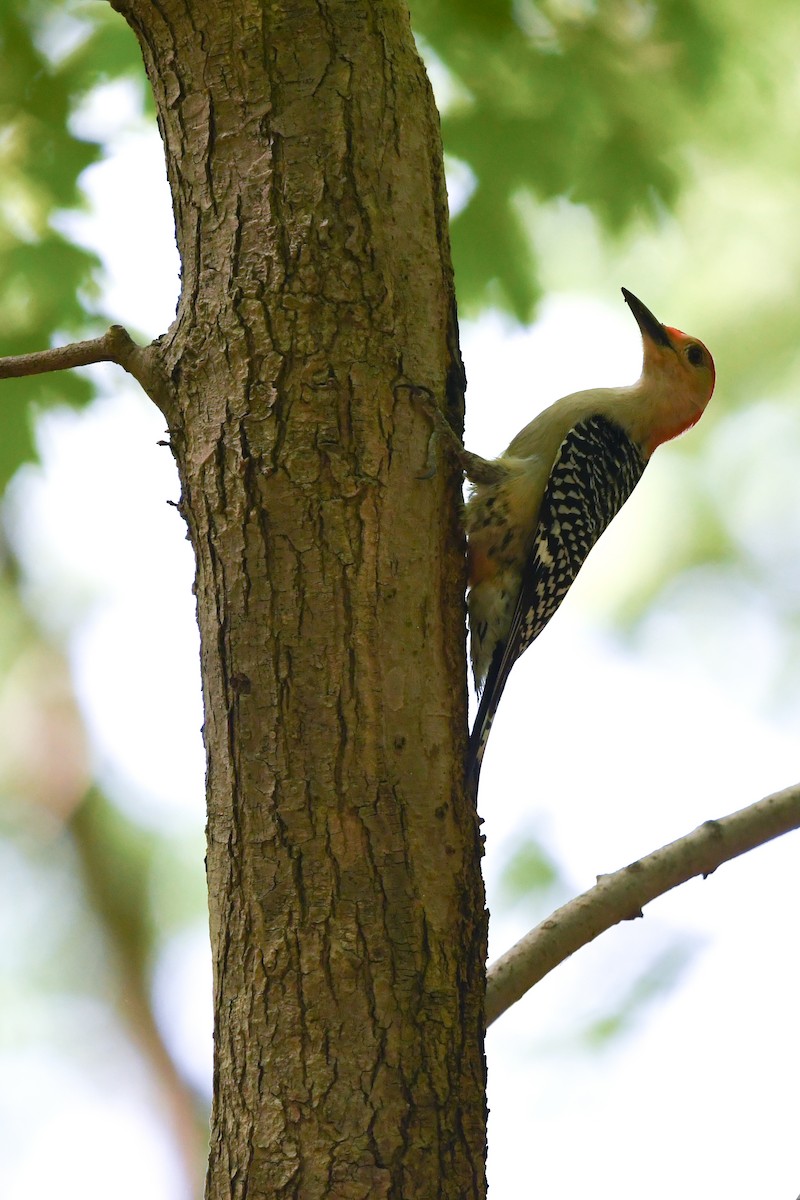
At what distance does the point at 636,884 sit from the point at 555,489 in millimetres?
1797

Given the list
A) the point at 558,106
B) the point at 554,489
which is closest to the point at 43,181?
the point at 558,106

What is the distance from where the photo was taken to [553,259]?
6.27 metres

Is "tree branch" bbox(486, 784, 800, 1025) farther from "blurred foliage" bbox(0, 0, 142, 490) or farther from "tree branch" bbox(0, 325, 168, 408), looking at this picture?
Answer: "blurred foliage" bbox(0, 0, 142, 490)

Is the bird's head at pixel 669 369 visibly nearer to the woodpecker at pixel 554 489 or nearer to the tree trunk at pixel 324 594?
the woodpecker at pixel 554 489

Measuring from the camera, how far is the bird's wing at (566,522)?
399cm

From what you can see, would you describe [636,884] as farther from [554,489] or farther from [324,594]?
[554,489]

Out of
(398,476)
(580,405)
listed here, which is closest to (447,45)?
(580,405)

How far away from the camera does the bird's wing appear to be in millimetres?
3994

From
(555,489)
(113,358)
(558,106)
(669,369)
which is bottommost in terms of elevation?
(113,358)

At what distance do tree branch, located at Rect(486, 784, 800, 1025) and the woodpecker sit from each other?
0.52 meters

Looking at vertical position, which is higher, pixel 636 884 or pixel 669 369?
pixel 669 369

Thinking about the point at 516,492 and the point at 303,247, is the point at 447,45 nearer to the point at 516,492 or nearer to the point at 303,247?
the point at 516,492

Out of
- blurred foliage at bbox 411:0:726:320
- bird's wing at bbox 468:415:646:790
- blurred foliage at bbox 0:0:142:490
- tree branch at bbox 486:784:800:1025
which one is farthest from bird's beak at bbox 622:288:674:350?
tree branch at bbox 486:784:800:1025

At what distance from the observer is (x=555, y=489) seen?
14.2ft
